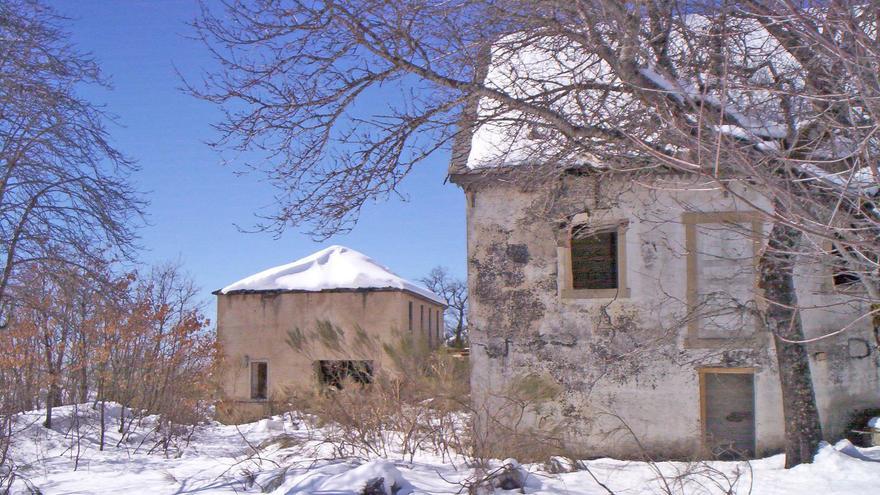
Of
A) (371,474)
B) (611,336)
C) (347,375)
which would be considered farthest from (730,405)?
(371,474)

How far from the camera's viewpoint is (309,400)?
1120 centimetres

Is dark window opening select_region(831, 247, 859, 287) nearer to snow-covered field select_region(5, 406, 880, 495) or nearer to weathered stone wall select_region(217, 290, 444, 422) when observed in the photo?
snow-covered field select_region(5, 406, 880, 495)

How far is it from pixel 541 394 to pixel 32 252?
23.4 ft

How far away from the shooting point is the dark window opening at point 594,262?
41.5 ft

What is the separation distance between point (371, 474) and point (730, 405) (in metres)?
7.06

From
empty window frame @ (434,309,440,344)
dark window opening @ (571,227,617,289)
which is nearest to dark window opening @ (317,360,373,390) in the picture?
dark window opening @ (571,227,617,289)

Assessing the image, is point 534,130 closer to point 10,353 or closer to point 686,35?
point 686,35

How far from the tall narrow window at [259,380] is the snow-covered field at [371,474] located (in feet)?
35.8

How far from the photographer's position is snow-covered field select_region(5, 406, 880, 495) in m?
7.52

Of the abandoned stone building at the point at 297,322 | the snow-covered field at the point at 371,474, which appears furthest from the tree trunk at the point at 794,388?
the abandoned stone building at the point at 297,322

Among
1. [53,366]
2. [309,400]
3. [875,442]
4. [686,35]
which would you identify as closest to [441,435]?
[309,400]

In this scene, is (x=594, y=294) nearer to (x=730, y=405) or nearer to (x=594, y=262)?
(x=594, y=262)

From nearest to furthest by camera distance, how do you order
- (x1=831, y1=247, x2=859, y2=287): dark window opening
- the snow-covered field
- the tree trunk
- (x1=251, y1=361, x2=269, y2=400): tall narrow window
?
(x1=831, y1=247, x2=859, y2=287): dark window opening
the snow-covered field
the tree trunk
(x1=251, y1=361, x2=269, y2=400): tall narrow window

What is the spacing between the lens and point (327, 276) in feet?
79.2
